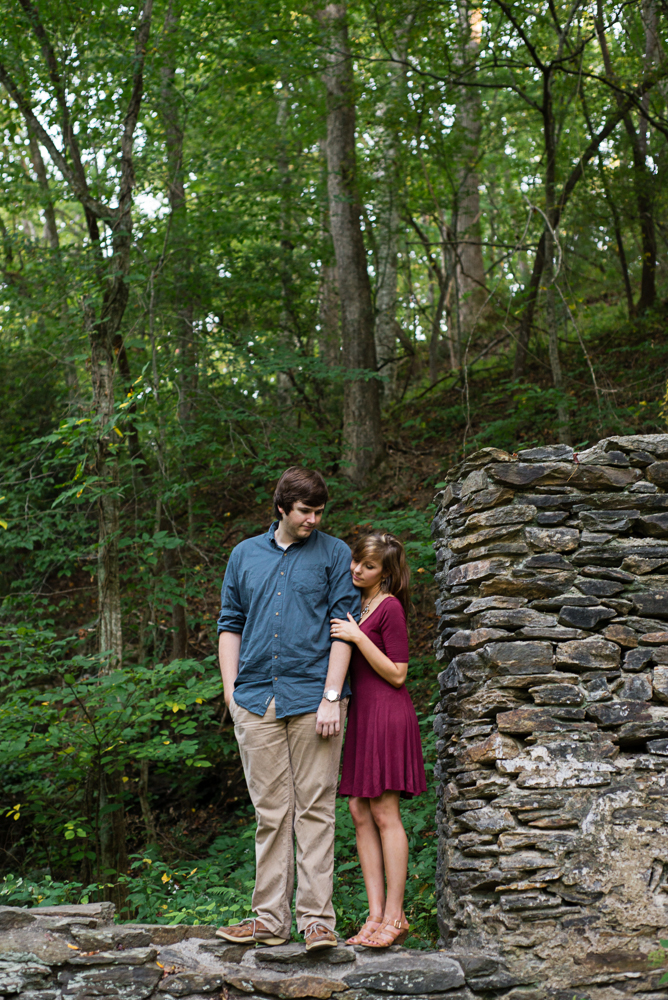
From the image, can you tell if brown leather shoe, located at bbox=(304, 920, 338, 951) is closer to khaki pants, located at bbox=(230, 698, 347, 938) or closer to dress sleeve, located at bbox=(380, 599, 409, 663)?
khaki pants, located at bbox=(230, 698, 347, 938)

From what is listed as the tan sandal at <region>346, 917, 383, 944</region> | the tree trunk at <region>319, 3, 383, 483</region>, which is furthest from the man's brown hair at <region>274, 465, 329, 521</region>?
the tree trunk at <region>319, 3, 383, 483</region>

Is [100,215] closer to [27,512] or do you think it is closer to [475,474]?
[27,512]

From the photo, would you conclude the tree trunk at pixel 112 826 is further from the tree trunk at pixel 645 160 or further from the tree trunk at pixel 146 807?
the tree trunk at pixel 645 160

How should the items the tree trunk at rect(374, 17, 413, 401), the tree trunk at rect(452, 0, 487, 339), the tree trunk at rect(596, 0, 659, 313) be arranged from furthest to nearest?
1. the tree trunk at rect(452, 0, 487, 339)
2. the tree trunk at rect(374, 17, 413, 401)
3. the tree trunk at rect(596, 0, 659, 313)

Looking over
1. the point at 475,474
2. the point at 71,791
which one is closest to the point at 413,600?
the point at 71,791

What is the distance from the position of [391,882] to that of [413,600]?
4.44 meters

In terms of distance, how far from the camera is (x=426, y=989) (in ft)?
9.43

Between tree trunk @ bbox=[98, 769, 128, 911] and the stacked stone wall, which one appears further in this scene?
tree trunk @ bbox=[98, 769, 128, 911]

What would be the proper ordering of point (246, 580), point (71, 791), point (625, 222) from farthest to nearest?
point (625, 222), point (71, 791), point (246, 580)

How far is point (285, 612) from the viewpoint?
3.17 meters

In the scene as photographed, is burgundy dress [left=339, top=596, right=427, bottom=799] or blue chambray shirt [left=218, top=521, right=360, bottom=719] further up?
blue chambray shirt [left=218, top=521, right=360, bottom=719]

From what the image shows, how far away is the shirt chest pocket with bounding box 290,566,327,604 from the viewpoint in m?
3.21

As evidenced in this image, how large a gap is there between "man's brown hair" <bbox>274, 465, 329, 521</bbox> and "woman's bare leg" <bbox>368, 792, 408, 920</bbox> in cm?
126

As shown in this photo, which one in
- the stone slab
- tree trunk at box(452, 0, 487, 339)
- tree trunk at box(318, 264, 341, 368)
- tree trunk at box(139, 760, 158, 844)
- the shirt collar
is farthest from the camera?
tree trunk at box(318, 264, 341, 368)
